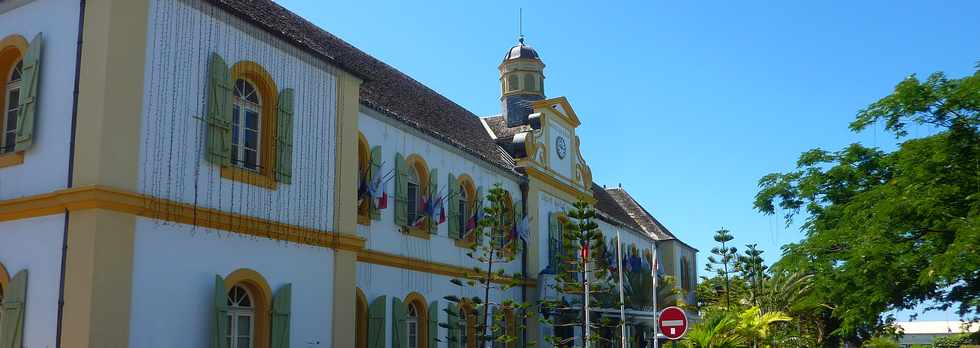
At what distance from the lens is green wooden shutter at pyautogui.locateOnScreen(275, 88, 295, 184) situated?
13.5 m

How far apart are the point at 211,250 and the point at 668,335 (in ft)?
22.0

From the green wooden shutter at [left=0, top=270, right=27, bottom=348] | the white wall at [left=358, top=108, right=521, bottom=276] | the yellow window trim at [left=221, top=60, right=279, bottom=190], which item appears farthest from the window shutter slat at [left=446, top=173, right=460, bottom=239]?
the green wooden shutter at [left=0, top=270, right=27, bottom=348]

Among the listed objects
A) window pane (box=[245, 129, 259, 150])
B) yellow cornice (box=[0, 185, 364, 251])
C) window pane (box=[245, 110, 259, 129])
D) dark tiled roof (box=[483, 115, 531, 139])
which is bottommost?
yellow cornice (box=[0, 185, 364, 251])

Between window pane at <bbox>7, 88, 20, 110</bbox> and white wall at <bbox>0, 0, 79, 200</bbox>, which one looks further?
window pane at <bbox>7, 88, 20, 110</bbox>

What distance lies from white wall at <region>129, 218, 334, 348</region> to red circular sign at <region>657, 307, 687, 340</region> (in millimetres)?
5256

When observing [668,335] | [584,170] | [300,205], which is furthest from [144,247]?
[584,170]

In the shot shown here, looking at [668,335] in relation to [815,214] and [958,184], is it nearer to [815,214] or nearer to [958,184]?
[958,184]

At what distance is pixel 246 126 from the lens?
43.6 ft

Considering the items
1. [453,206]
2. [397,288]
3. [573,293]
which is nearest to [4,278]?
[397,288]

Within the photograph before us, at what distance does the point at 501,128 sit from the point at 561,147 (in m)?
2.02

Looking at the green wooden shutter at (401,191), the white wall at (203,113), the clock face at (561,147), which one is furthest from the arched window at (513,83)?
the white wall at (203,113)

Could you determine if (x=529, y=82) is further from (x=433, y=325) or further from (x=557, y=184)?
(x=433, y=325)

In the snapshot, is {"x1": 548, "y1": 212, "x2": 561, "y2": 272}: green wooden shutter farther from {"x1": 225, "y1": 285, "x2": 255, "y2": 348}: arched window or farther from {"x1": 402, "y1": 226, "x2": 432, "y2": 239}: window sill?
{"x1": 225, "y1": 285, "x2": 255, "y2": 348}: arched window

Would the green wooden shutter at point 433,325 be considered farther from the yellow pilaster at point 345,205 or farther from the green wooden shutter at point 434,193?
the yellow pilaster at point 345,205
